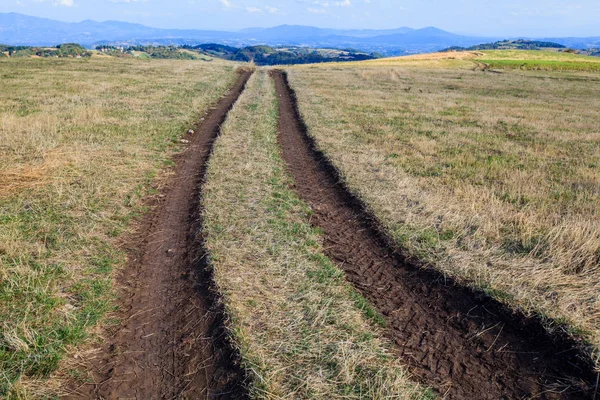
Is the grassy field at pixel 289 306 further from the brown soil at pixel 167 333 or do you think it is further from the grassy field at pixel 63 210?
the grassy field at pixel 63 210

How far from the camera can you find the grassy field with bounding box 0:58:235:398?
4.38 metres

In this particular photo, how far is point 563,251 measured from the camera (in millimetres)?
6461

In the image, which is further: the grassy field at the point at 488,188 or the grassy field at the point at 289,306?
the grassy field at the point at 488,188

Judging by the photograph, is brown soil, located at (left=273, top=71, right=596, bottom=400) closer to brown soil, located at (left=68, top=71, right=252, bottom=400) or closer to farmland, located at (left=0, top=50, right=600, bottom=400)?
farmland, located at (left=0, top=50, right=600, bottom=400)

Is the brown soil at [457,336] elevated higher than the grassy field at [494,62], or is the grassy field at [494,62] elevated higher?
the grassy field at [494,62]

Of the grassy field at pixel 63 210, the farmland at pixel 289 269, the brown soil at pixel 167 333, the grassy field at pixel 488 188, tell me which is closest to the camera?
the brown soil at pixel 167 333

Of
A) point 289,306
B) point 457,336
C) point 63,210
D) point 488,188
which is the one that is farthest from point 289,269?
point 488,188

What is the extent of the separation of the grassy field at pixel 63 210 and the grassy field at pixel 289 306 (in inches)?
71.9

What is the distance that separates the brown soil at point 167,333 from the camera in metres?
3.96

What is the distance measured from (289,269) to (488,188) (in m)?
7.35

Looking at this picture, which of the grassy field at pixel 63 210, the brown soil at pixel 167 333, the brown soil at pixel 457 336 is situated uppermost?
the grassy field at pixel 63 210

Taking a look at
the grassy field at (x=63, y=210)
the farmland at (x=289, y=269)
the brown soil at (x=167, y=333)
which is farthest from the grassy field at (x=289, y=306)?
the grassy field at (x=63, y=210)

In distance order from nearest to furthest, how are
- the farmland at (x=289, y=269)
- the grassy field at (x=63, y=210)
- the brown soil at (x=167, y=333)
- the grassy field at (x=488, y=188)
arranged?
1. the brown soil at (x=167, y=333)
2. the farmland at (x=289, y=269)
3. the grassy field at (x=63, y=210)
4. the grassy field at (x=488, y=188)

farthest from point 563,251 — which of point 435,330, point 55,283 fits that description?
point 55,283
